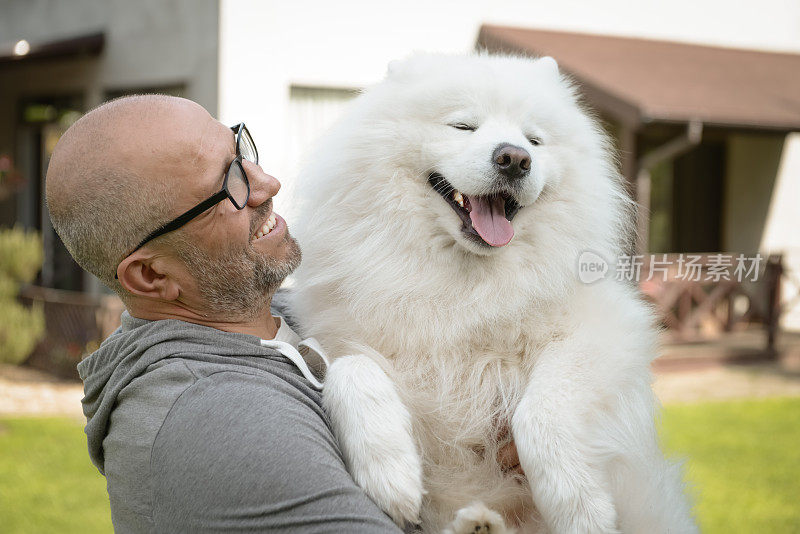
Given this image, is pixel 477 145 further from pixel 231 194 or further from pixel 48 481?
pixel 48 481

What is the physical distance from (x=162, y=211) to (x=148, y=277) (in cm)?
20

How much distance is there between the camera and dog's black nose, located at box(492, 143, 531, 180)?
7.69 feet

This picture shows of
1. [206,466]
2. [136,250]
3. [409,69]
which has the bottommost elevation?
[206,466]

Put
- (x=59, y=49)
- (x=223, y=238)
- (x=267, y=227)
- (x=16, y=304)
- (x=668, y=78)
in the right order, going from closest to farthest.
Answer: (x=223, y=238) → (x=267, y=227) → (x=16, y=304) → (x=59, y=49) → (x=668, y=78)

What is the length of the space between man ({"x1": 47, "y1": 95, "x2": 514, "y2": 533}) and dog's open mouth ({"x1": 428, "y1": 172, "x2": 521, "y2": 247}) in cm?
55

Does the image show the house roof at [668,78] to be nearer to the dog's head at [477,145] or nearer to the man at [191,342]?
the dog's head at [477,145]

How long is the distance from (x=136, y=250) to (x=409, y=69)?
1.11 m

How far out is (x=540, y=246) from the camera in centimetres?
253

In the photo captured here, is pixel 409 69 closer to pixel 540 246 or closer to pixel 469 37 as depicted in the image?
pixel 540 246

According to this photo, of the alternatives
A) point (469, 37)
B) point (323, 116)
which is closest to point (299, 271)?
point (323, 116)

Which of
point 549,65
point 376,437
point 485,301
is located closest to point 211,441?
point 376,437

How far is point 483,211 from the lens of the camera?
2486mm

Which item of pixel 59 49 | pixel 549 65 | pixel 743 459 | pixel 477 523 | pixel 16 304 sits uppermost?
pixel 549 65

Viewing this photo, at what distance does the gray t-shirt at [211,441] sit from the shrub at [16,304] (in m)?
7.41
